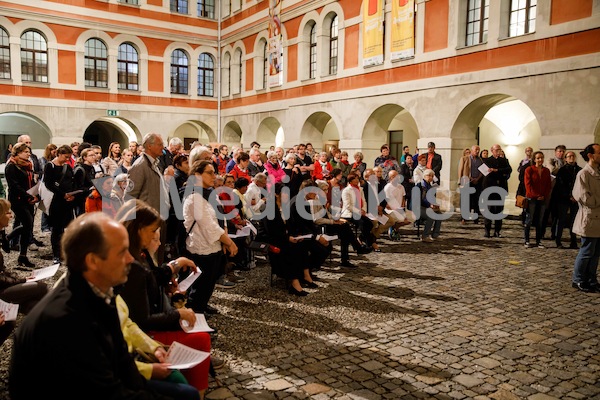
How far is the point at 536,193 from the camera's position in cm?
1001

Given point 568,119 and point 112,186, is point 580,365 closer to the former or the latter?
point 112,186

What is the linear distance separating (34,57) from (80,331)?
24.2 m

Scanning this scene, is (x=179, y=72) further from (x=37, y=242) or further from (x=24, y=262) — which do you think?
(x=24, y=262)

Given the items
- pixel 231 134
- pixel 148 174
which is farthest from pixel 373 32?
pixel 231 134

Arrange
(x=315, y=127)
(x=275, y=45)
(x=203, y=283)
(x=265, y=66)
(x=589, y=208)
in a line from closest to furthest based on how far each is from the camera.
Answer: (x=203, y=283) < (x=589, y=208) < (x=315, y=127) < (x=275, y=45) < (x=265, y=66)

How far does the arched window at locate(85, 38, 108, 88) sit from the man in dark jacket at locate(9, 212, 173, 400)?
24378 millimetres

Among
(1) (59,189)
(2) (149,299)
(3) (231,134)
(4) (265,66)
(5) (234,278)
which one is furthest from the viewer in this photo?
(3) (231,134)

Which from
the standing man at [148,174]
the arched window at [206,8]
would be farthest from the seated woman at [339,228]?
the arched window at [206,8]

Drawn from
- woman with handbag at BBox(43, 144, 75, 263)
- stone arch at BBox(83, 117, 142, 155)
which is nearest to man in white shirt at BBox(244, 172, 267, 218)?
woman with handbag at BBox(43, 144, 75, 263)

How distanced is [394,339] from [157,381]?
3.02m

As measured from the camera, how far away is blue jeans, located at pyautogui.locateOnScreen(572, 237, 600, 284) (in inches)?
256

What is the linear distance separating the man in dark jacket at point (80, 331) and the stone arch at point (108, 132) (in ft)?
86.2

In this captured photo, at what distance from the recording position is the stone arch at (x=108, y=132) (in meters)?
27.2

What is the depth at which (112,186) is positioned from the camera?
739cm
